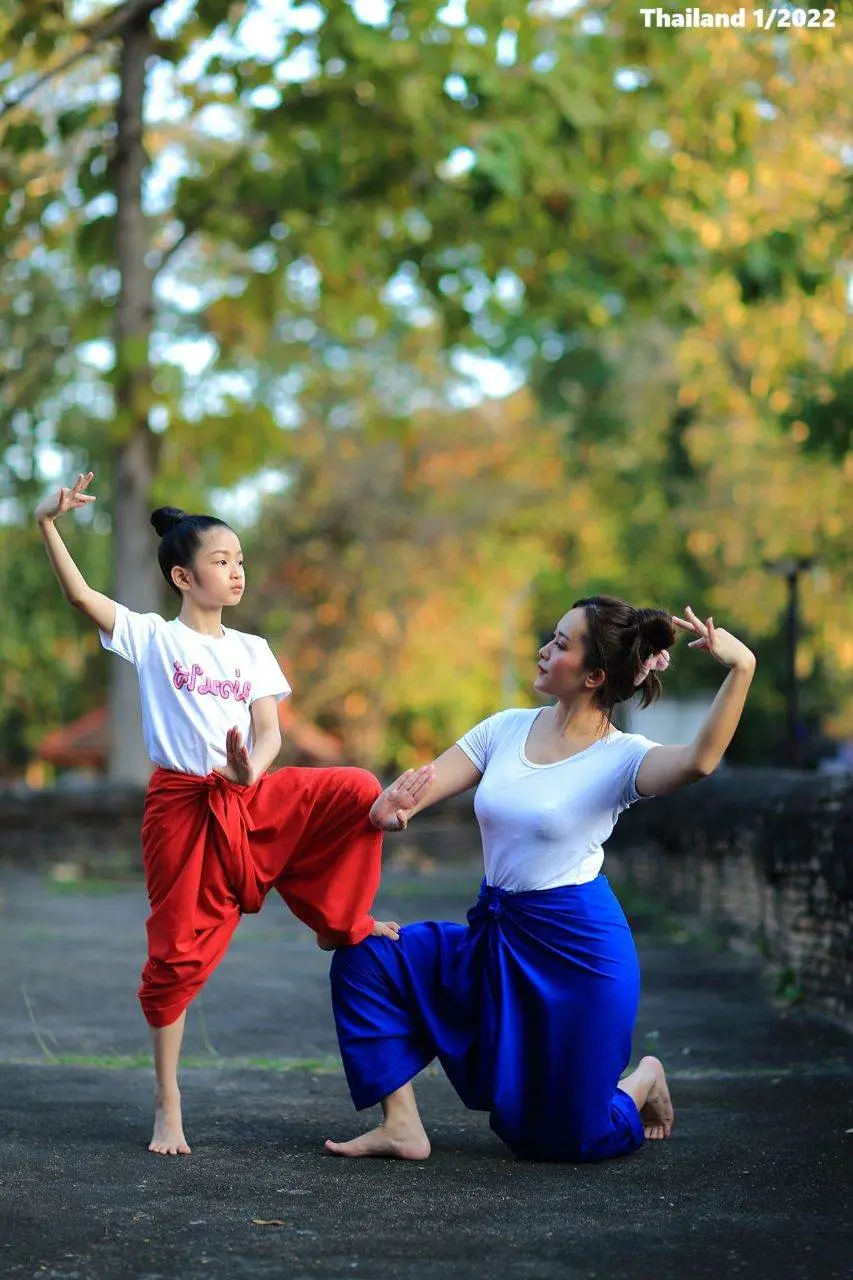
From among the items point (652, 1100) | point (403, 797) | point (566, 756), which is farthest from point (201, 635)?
point (652, 1100)

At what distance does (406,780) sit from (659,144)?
1546 centimetres

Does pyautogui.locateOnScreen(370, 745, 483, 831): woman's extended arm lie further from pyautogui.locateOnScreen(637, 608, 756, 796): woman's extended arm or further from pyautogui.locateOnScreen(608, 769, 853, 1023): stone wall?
pyautogui.locateOnScreen(608, 769, 853, 1023): stone wall

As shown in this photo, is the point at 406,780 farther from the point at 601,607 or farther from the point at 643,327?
the point at 643,327

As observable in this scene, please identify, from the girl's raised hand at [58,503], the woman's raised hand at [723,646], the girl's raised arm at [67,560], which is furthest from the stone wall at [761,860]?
the girl's raised hand at [58,503]

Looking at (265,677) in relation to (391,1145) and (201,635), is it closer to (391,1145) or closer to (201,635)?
(201,635)

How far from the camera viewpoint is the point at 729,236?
2178 centimetres

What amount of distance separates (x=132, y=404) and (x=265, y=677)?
1253cm

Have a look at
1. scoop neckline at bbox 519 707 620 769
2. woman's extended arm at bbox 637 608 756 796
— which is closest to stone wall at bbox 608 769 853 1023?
scoop neckline at bbox 519 707 620 769

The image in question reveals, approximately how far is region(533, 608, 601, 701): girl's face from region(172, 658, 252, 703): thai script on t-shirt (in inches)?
35.7

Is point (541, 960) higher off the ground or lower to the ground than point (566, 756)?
lower

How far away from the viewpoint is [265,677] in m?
5.64

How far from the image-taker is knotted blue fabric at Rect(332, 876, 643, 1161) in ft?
17.3

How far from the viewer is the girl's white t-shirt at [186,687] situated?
215 inches

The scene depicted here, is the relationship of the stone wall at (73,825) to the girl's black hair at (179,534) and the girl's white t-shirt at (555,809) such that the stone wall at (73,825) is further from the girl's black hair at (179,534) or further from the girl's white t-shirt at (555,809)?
the girl's white t-shirt at (555,809)
